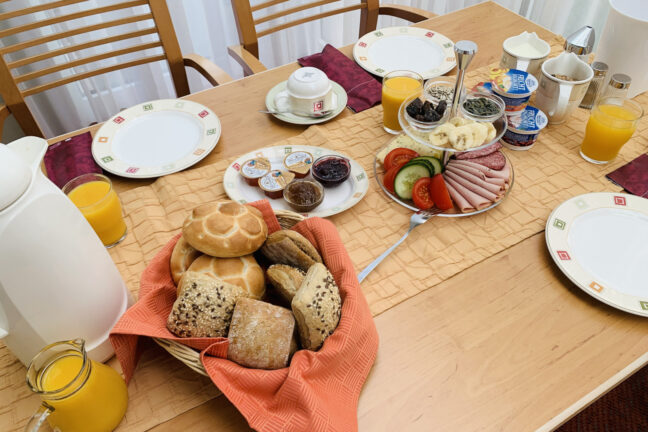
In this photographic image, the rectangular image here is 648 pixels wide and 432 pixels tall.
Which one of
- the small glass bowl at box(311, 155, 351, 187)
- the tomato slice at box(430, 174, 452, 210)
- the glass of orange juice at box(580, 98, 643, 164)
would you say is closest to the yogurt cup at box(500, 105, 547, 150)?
the glass of orange juice at box(580, 98, 643, 164)

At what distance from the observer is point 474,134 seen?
3.15 feet

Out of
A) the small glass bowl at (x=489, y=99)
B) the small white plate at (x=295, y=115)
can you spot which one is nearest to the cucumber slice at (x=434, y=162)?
the small glass bowl at (x=489, y=99)

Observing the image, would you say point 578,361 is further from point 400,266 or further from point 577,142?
point 577,142

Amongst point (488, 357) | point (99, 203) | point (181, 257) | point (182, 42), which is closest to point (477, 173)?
point (488, 357)

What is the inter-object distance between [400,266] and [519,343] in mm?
266

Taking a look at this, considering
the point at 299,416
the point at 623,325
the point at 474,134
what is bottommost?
the point at 623,325

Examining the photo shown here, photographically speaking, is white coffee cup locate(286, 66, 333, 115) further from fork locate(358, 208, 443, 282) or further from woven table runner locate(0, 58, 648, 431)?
fork locate(358, 208, 443, 282)

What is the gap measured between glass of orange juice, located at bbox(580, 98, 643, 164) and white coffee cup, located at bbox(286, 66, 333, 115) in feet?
2.24

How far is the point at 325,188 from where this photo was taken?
1.13 m

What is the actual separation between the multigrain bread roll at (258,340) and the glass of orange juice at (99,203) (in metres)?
0.41

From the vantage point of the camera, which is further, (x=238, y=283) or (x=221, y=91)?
(x=221, y=91)

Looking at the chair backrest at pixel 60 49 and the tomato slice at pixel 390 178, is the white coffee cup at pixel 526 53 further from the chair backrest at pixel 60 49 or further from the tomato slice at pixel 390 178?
the chair backrest at pixel 60 49

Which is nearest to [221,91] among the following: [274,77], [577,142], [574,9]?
[274,77]

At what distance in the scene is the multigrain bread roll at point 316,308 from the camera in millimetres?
708
